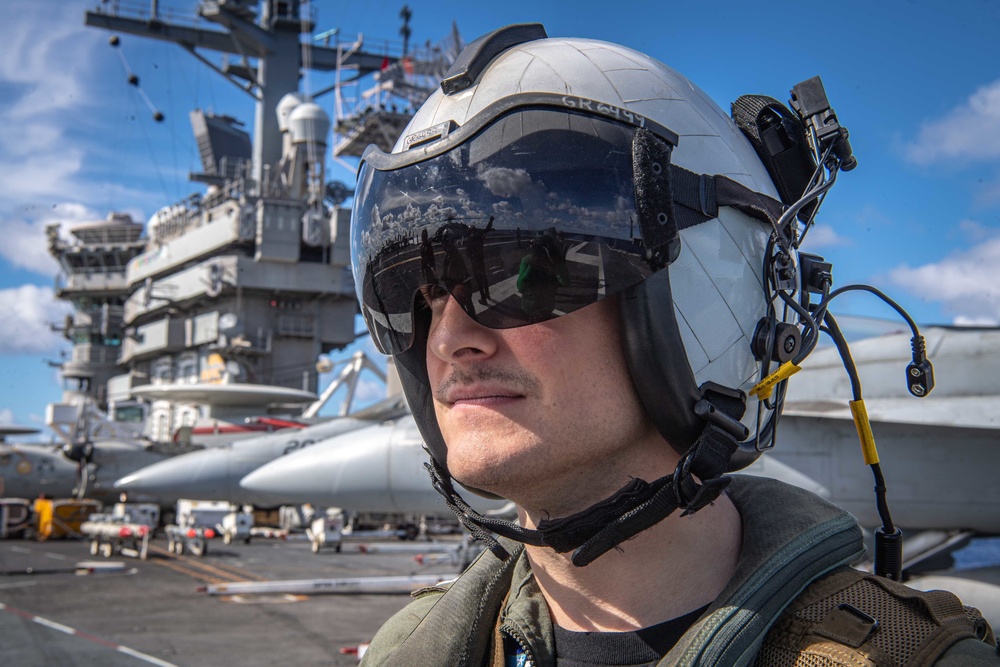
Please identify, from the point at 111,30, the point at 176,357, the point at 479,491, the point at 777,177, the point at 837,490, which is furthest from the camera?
the point at 111,30

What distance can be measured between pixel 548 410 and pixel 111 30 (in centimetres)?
4251

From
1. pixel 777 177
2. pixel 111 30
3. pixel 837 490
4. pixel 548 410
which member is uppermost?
pixel 111 30

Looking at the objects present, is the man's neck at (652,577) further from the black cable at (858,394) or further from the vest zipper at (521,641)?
the black cable at (858,394)

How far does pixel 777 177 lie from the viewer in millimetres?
1739

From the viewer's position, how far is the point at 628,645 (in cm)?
142

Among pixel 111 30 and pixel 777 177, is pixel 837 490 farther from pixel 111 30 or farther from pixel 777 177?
pixel 111 30

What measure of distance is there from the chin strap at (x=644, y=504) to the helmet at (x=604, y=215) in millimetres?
19

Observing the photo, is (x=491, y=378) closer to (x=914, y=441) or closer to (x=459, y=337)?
(x=459, y=337)

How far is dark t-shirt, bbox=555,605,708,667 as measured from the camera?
1402mm

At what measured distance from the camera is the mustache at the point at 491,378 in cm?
138

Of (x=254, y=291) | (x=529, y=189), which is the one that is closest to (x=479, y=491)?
(x=529, y=189)

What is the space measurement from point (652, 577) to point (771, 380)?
18.1 inches

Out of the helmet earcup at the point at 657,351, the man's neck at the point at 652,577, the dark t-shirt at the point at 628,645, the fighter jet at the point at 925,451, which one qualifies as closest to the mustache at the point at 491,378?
the helmet earcup at the point at 657,351

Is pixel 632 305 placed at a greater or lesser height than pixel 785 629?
greater
